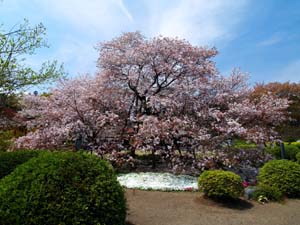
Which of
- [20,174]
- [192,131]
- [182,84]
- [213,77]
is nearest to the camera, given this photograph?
[20,174]

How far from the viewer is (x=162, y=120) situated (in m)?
7.87

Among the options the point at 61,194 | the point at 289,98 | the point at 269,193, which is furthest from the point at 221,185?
the point at 289,98

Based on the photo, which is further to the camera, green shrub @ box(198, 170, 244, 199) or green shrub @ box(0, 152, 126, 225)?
green shrub @ box(198, 170, 244, 199)

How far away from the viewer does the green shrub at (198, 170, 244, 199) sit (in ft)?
17.3

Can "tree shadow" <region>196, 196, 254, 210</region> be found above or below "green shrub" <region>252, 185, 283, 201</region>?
below

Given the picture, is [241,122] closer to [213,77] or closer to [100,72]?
[213,77]

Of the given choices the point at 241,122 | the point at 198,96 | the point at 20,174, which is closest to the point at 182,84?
the point at 198,96

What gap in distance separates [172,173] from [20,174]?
16.8ft

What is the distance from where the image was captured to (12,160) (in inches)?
188

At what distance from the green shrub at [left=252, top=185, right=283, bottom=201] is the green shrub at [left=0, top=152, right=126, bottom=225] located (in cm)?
336

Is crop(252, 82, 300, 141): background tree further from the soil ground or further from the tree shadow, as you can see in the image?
the soil ground

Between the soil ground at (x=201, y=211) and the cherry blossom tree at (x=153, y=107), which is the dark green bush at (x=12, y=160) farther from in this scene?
the cherry blossom tree at (x=153, y=107)

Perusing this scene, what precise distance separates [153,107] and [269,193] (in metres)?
4.22

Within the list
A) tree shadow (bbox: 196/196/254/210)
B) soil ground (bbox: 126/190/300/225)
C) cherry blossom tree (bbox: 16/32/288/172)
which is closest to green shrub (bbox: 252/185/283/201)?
soil ground (bbox: 126/190/300/225)
